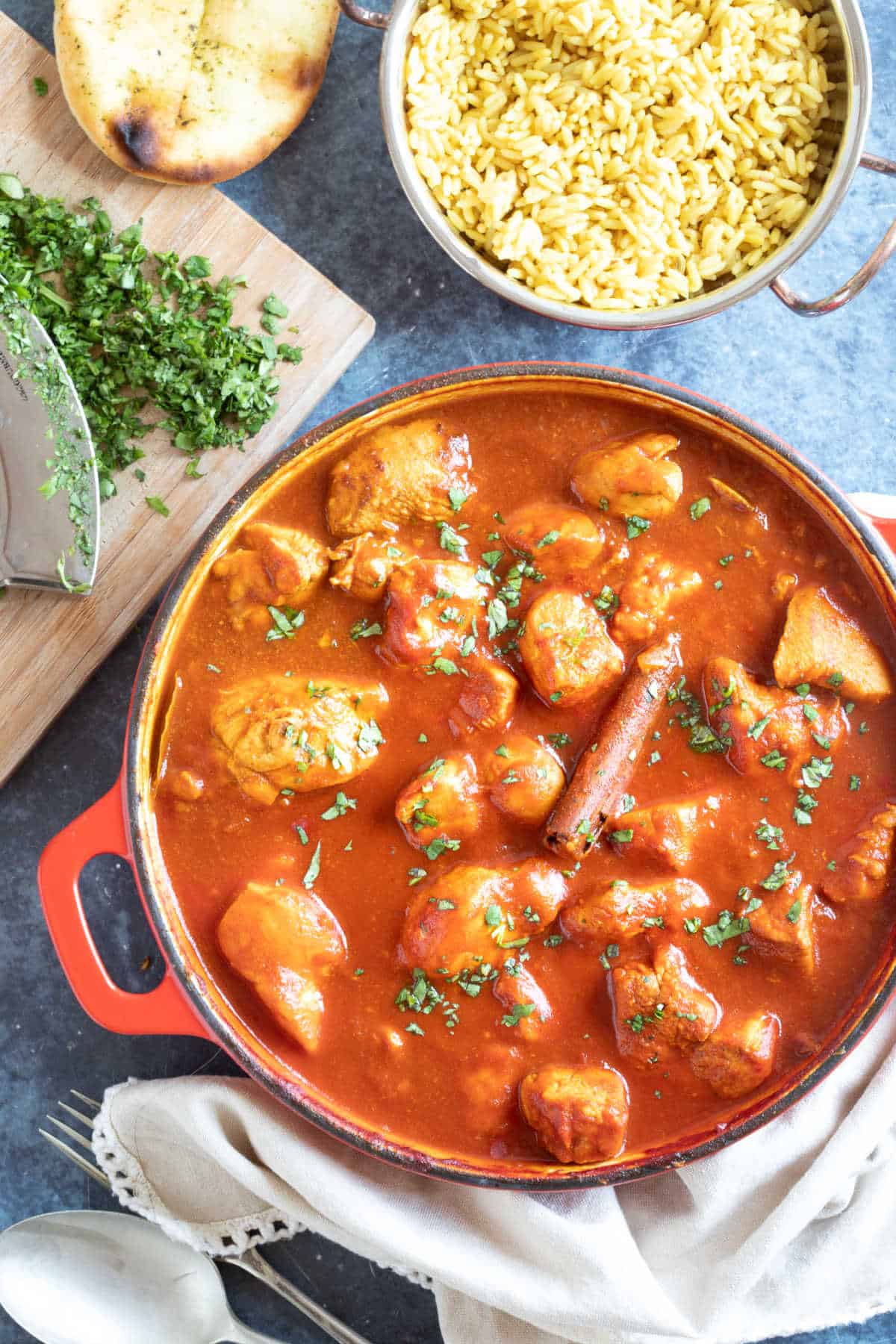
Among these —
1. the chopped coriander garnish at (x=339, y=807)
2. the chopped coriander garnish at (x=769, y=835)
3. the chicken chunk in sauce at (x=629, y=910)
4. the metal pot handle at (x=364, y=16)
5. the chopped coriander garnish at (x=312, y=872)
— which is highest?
the metal pot handle at (x=364, y=16)

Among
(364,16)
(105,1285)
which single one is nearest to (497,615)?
(364,16)

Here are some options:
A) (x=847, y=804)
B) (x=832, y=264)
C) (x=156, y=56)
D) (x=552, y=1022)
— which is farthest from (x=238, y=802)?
(x=832, y=264)

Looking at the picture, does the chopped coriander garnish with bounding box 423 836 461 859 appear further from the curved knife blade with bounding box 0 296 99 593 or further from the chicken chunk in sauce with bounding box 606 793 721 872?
the curved knife blade with bounding box 0 296 99 593

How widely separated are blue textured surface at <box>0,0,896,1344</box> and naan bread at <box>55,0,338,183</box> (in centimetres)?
23

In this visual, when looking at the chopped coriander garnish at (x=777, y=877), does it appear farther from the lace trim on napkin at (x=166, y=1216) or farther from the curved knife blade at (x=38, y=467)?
the curved knife blade at (x=38, y=467)

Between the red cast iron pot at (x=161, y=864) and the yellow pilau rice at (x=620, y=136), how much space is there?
39 centimetres

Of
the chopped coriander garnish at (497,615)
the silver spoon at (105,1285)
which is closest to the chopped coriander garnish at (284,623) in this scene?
the chopped coriander garnish at (497,615)

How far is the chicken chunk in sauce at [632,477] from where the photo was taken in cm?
286

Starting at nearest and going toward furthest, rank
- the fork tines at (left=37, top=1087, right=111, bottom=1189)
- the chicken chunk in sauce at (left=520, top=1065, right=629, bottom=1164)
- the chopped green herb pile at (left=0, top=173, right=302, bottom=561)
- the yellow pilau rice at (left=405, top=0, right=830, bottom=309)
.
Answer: the chicken chunk in sauce at (left=520, top=1065, right=629, bottom=1164) → the yellow pilau rice at (left=405, top=0, right=830, bottom=309) → the chopped green herb pile at (left=0, top=173, right=302, bottom=561) → the fork tines at (left=37, top=1087, right=111, bottom=1189)

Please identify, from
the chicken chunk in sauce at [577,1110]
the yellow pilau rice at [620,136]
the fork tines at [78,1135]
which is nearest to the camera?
the chicken chunk in sauce at [577,1110]

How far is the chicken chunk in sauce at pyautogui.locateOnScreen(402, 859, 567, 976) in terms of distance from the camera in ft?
9.31

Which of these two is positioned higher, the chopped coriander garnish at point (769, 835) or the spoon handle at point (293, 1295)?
the chopped coriander garnish at point (769, 835)

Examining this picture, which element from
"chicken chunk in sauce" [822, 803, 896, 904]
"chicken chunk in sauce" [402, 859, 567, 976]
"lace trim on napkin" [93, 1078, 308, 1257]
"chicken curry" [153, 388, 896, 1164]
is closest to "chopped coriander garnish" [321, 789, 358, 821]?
"chicken curry" [153, 388, 896, 1164]

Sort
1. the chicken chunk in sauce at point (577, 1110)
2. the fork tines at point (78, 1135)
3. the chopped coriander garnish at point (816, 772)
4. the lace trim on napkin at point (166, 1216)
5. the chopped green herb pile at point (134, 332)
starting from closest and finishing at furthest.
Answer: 1. the chicken chunk in sauce at point (577, 1110)
2. the chopped coriander garnish at point (816, 772)
3. the chopped green herb pile at point (134, 332)
4. the lace trim on napkin at point (166, 1216)
5. the fork tines at point (78, 1135)
